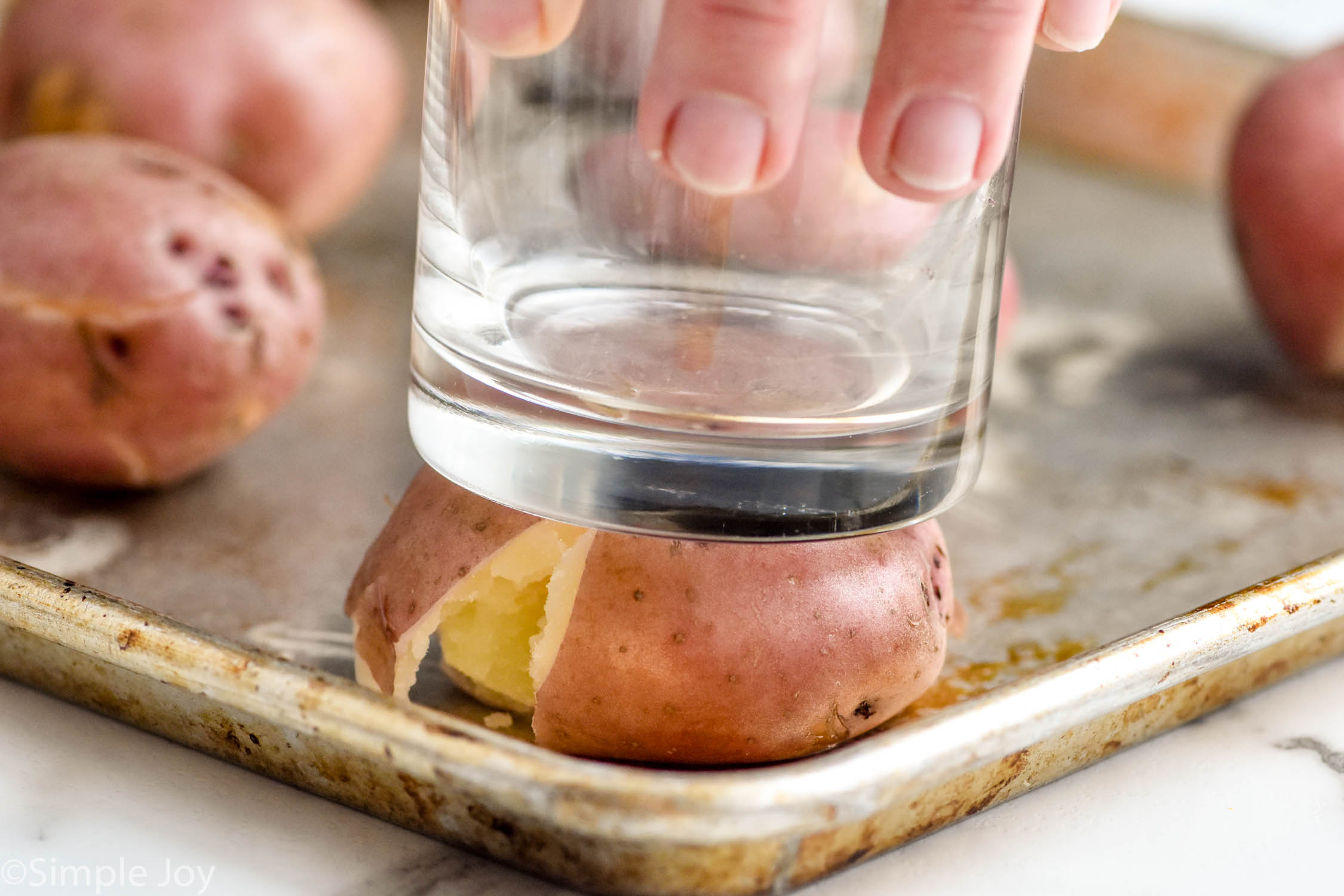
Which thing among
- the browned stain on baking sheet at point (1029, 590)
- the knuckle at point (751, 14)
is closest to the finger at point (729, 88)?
the knuckle at point (751, 14)

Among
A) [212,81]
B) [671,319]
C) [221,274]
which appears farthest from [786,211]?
[212,81]

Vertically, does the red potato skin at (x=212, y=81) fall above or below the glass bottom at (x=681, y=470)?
below

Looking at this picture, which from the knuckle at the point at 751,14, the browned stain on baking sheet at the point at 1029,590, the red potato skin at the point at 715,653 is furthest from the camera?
the browned stain on baking sheet at the point at 1029,590

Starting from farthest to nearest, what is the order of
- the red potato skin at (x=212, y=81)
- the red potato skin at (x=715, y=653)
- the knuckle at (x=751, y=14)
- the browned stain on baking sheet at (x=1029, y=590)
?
the red potato skin at (x=212, y=81) → the browned stain on baking sheet at (x=1029, y=590) → the red potato skin at (x=715, y=653) → the knuckle at (x=751, y=14)

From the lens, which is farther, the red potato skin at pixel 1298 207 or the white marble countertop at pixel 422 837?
the red potato skin at pixel 1298 207

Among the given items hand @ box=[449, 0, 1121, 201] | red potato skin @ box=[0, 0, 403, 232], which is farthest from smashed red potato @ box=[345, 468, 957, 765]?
red potato skin @ box=[0, 0, 403, 232]

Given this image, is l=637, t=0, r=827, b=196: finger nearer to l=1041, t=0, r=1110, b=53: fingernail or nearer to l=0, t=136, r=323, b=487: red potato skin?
l=1041, t=0, r=1110, b=53: fingernail

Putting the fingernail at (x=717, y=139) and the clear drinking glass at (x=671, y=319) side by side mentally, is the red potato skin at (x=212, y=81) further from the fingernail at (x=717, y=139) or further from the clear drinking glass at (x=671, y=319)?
the fingernail at (x=717, y=139)

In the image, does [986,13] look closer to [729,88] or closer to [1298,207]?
[729,88]

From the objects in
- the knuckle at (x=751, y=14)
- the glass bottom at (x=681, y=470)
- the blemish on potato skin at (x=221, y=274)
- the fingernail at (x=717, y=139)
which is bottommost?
the blemish on potato skin at (x=221, y=274)
